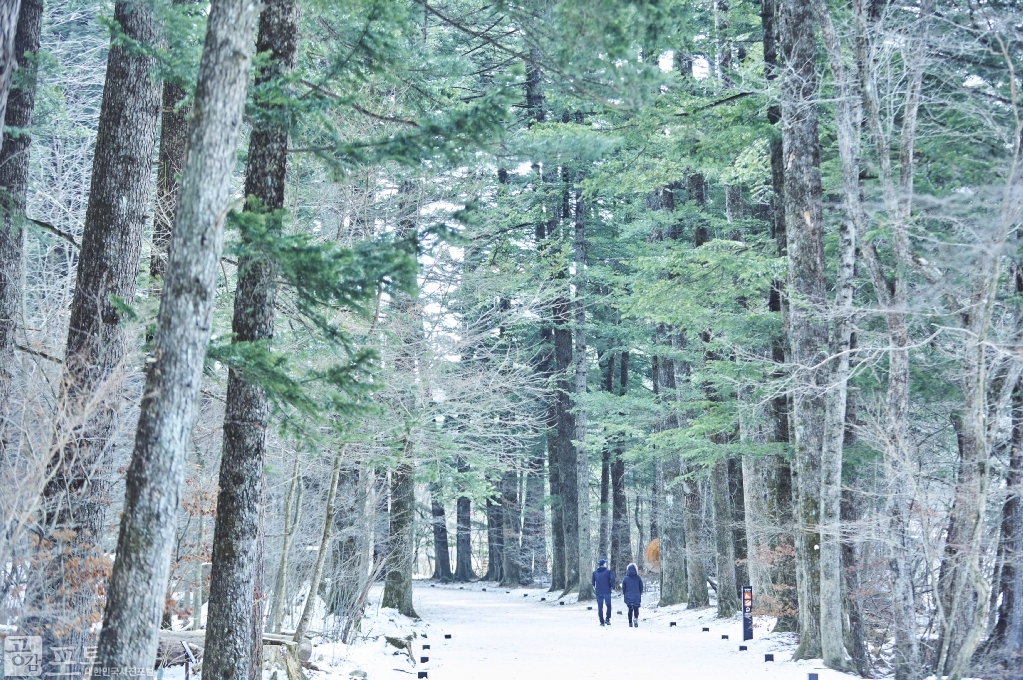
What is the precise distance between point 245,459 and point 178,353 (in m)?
1.52

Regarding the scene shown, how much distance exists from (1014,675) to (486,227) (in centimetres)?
1002

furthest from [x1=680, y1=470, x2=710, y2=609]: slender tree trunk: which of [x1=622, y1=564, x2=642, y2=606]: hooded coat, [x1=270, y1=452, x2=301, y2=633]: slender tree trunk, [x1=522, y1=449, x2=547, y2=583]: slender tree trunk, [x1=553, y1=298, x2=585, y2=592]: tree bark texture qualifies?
[x1=522, y1=449, x2=547, y2=583]: slender tree trunk

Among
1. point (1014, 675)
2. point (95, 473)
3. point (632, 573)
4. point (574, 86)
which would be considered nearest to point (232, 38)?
point (574, 86)

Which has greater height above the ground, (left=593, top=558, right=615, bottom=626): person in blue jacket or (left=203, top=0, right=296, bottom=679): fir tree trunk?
(left=203, top=0, right=296, bottom=679): fir tree trunk

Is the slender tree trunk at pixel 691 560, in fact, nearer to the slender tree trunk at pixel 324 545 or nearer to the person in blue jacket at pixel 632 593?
the person in blue jacket at pixel 632 593

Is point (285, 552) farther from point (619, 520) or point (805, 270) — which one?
point (619, 520)

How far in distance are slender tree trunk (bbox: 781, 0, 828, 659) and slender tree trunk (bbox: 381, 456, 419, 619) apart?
21.5 ft

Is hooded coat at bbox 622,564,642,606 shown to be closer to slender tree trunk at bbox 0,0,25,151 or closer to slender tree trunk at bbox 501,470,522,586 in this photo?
slender tree trunk at bbox 501,470,522,586

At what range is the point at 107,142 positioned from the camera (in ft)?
24.8

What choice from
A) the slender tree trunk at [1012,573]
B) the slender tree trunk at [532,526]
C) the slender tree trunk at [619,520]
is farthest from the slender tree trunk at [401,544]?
the slender tree trunk at [532,526]

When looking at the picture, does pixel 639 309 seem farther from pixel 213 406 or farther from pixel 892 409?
pixel 213 406

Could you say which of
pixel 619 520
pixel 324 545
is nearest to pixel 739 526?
pixel 324 545

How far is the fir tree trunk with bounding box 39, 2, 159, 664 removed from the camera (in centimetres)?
695

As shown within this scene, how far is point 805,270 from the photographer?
11.1 m
